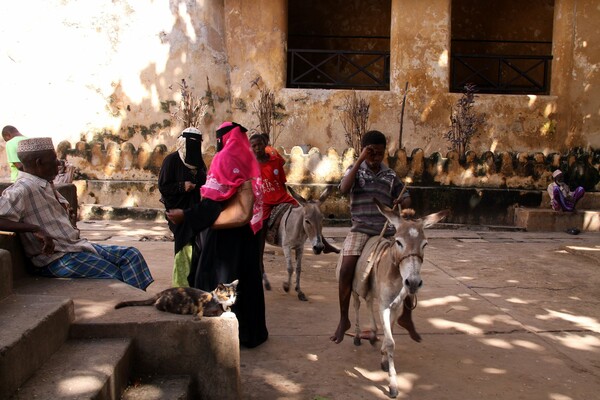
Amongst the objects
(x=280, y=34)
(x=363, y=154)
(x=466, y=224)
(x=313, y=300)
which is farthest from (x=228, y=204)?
(x=280, y=34)

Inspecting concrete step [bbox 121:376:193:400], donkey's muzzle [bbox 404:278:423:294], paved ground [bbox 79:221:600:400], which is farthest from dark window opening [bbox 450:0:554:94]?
concrete step [bbox 121:376:193:400]

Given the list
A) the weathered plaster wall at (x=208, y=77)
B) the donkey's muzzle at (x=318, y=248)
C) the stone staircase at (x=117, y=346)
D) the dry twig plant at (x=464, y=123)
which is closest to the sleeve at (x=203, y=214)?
the stone staircase at (x=117, y=346)

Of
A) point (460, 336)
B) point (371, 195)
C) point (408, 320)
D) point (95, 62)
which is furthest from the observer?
point (95, 62)

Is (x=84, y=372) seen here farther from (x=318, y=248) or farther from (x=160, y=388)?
(x=318, y=248)

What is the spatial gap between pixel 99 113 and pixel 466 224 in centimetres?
852

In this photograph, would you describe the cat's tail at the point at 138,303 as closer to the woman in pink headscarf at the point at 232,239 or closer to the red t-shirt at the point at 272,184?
the woman in pink headscarf at the point at 232,239

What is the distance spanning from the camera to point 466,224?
1253 centimetres

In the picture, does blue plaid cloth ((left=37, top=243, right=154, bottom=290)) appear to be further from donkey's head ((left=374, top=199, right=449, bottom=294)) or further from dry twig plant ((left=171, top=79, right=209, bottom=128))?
dry twig plant ((left=171, top=79, right=209, bottom=128))

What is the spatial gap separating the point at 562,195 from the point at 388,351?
9.11 metres

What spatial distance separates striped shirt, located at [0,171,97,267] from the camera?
4.26 meters

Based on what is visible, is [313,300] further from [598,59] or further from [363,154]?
[598,59]

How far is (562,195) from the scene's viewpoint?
39.4ft

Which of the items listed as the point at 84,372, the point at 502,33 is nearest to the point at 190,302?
the point at 84,372

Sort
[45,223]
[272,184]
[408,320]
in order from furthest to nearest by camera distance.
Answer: [272,184]
[408,320]
[45,223]
